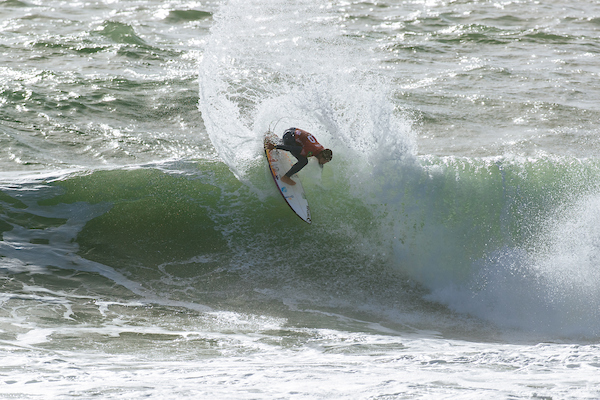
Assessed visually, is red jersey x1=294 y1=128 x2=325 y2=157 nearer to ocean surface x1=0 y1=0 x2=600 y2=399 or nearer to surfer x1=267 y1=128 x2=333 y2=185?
surfer x1=267 y1=128 x2=333 y2=185

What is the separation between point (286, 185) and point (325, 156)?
37.5 inches

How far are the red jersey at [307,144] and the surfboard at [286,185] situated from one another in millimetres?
692

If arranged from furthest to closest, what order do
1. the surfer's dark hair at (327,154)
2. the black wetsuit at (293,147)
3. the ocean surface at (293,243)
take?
1. the black wetsuit at (293,147)
2. the surfer's dark hair at (327,154)
3. the ocean surface at (293,243)

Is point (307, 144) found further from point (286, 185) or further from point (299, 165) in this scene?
point (286, 185)

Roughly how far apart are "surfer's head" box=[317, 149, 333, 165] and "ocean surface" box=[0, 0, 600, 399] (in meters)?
0.64

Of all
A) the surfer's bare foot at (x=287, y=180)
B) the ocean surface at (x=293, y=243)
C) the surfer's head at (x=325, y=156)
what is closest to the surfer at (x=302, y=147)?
the surfer's head at (x=325, y=156)

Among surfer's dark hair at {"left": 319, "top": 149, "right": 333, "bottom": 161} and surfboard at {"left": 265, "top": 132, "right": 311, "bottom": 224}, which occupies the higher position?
surfer's dark hair at {"left": 319, "top": 149, "right": 333, "bottom": 161}

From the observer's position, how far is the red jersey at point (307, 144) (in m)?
8.93

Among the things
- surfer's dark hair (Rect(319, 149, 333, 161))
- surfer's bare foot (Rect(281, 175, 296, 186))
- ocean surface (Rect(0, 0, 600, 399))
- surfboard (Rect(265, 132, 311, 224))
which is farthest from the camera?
surfer's bare foot (Rect(281, 175, 296, 186))

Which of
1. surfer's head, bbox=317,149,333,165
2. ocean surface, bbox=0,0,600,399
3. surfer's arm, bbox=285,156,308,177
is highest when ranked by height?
Result: surfer's head, bbox=317,149,333,165

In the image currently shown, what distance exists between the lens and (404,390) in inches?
199

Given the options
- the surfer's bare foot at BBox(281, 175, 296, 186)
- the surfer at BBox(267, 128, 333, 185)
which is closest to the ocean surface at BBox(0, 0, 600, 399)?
the surfer's bare foot at BBox(281, 175, 296, 186)

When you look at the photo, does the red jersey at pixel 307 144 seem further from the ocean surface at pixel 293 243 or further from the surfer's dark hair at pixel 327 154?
the ocean surface at pixel 293 243

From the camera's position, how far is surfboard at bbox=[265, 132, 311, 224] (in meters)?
9.26
